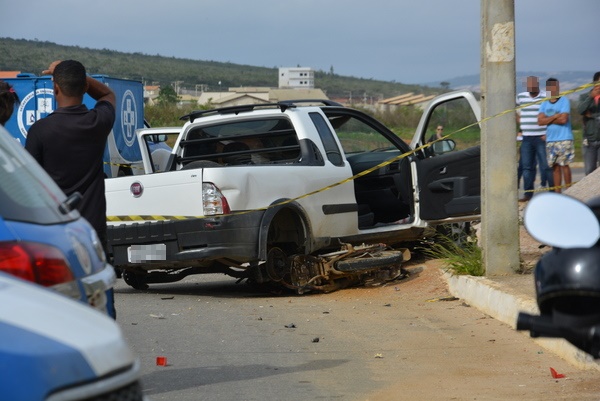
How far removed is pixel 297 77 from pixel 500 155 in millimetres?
125455

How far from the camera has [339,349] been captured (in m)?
8.22

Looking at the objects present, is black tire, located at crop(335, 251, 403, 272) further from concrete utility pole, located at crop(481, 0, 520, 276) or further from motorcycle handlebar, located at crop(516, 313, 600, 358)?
motorcycle handlebar, located at crop(516, 313, 600, 358)

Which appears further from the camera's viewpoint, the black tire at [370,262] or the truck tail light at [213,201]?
the black tire at [370,262]

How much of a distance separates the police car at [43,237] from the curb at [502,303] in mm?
3648

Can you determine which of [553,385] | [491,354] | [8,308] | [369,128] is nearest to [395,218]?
[369,128]

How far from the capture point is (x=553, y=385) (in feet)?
21.9

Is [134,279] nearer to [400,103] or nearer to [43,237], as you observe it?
[43,237]

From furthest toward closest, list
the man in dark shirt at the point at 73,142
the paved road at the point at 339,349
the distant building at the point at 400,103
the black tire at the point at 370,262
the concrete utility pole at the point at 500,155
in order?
the distant building at the point at 400,103, the black tire at the point at 370,262, the concrete utility pole at the point at 500,155, the paved road at the point at 339,349, the man in dark shirt at the point at 73,142

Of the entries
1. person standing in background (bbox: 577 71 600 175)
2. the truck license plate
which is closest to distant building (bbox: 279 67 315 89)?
person standing in background (bbox: 577 71 600 175)

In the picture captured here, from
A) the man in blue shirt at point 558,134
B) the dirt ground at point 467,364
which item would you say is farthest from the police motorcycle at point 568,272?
the man in blue shirt at point 558,134

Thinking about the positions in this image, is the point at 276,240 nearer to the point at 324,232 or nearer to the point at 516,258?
the point at 324,232

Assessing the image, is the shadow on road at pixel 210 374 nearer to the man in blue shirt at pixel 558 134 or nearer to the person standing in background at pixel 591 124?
the man in blue shirt at pixel 558 134

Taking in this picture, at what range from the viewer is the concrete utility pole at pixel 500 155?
1015 centimetres

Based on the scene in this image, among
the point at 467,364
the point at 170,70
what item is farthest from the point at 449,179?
the point at 170,70
